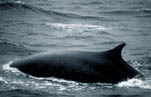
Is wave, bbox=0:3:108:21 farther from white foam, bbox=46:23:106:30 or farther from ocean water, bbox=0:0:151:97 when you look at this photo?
white foam, bbox=46:23:106:30

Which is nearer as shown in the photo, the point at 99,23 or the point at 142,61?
the point at 142,61

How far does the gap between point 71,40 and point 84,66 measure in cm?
972

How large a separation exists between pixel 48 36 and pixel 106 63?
429 inches

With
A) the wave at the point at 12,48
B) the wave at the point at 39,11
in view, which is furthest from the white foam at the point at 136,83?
the wave at the point at 39,11

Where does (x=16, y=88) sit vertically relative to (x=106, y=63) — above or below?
below

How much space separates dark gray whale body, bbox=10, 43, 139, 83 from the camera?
1188 centimetres

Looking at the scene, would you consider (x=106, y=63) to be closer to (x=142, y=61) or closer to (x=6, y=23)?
(x=142, y=61)

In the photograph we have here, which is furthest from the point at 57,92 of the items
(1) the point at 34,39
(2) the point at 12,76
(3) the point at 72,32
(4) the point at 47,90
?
(3) the point at 72,32

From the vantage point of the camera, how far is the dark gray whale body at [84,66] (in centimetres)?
1188

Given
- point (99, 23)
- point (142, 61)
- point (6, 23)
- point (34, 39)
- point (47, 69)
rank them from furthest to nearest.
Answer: point (99, 23)
point (6, 23)
point (34, 39)
point (142, 61)
point (47, 69)

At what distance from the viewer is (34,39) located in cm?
2120

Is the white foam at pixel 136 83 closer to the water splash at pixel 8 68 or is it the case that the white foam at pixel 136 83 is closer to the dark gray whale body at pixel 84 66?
the dark gray whale body at pixel 84 66

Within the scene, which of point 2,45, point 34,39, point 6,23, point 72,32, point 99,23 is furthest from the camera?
point 99,23

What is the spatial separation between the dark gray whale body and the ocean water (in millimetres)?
190
